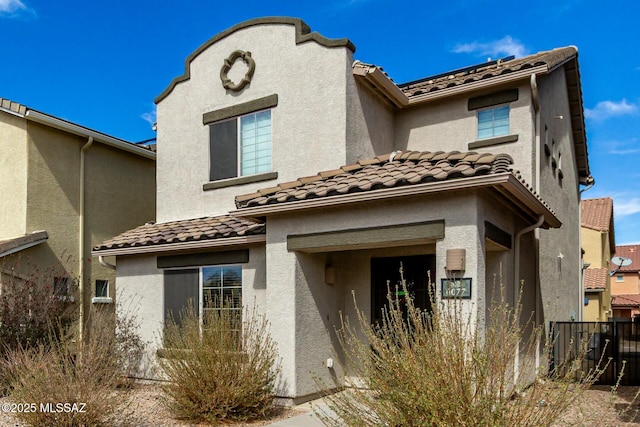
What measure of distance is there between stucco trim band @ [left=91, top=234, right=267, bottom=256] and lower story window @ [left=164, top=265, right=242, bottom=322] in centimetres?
53

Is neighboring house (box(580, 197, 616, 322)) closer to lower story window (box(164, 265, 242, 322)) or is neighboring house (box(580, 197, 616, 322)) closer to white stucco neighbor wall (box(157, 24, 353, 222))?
white stucco neighbor wall (box(157, 24, 353, 222))

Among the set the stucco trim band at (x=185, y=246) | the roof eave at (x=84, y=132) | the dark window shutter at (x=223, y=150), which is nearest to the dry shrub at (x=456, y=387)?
the stucco trim band at (x=185, y=246)

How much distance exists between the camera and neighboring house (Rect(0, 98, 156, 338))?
13750 millimetres

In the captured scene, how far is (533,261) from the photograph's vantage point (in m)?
12.1

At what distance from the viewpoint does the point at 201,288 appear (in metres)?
11.8

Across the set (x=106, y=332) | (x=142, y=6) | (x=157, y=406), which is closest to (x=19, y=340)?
(x=106, y=332)

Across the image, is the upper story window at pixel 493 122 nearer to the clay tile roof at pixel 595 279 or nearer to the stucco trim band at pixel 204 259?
the stucco trim band at pixel 204 259

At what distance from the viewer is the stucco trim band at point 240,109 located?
12719mm

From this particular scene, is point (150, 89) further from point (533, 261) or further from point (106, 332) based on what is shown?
point (533, 261)

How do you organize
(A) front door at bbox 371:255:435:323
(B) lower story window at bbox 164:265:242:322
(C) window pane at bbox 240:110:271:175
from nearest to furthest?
1. (A) front door at bbox 371:255:435:323
2. (B) lower story window at bbox 164:265:242:322
3. (C) window pane at bbox 240:110:271:175

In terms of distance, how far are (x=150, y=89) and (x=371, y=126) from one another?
6383 mm

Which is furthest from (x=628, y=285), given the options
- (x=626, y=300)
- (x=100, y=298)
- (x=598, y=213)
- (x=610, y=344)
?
(x=100, y=298)

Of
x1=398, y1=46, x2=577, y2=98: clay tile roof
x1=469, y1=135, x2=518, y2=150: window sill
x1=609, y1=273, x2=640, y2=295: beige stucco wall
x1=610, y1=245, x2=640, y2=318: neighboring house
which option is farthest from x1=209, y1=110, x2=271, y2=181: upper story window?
x1=609, y1=273, x2=640, y2=295: beige stucco wall

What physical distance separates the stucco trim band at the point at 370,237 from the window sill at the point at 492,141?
4.09 m
